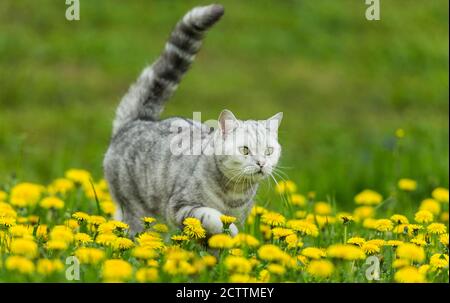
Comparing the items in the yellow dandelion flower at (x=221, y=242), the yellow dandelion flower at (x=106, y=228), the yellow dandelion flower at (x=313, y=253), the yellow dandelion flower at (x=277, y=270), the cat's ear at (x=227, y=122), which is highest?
the cat's ear at (x=227, y=122)

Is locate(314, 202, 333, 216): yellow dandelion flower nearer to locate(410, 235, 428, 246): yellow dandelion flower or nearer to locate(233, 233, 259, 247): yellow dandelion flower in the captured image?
locate(410, 235, 428, 246): yellow dandelion flower

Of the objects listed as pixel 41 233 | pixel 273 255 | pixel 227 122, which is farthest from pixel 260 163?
pixel 41 233

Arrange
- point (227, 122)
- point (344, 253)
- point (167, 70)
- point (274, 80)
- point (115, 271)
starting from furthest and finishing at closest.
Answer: point (274, 80) < point (167, 70) < point (227, 122) < point (344, 253) < point (115, 271)

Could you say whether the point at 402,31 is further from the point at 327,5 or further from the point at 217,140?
the point at 217,140

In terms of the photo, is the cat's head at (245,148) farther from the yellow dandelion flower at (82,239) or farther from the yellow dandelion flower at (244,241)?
the yellow dandelion flower at (82,239)

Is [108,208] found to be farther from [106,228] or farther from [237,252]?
[237,252]

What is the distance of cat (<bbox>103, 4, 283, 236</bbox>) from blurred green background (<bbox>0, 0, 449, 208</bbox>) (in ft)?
7.47

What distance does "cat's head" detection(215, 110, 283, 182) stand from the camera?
4.14 meters

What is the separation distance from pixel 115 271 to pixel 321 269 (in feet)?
2.84

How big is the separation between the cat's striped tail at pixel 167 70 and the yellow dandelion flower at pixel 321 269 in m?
1.68

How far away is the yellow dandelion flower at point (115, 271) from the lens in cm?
316

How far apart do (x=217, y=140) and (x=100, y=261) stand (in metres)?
1.09

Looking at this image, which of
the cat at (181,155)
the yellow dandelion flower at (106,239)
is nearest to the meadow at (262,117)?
the yellow dandelion flower at (106,239)

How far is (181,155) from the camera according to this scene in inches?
186
